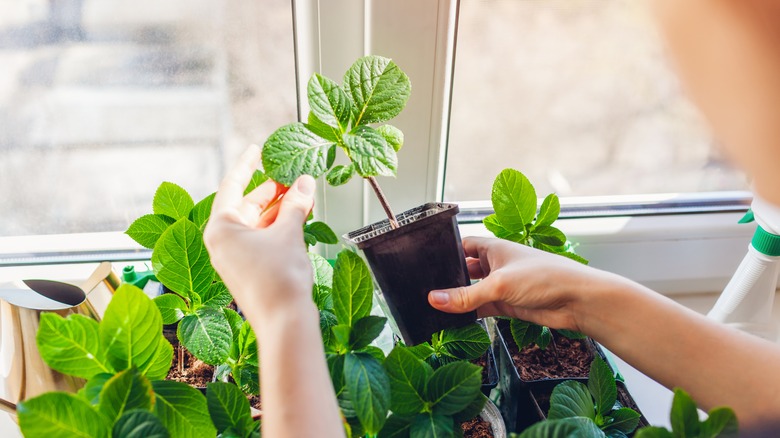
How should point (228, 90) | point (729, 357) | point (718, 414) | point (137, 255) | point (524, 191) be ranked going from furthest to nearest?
point (137, 255) < point (228, 90) < point (524, 191) < point (729, 357) < point (718, 414)

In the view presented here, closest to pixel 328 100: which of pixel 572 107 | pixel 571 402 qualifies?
pixel 571 402

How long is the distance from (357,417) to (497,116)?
596mm

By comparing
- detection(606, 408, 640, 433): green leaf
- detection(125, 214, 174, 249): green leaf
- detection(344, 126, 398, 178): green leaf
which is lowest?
detection(606, 408, 640, 433): green leaf

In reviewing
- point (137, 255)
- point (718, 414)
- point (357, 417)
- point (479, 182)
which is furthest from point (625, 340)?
point (137, 255)

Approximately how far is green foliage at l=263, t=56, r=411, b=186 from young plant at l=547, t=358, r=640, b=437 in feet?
0.95

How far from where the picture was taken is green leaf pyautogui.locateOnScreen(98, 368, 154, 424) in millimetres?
493

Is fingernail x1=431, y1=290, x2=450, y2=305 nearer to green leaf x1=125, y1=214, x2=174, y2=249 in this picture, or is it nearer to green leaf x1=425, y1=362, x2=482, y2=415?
green leaf x1=425, y1=362, x2=482, y2=415

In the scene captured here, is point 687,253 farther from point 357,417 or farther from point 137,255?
point 137,255

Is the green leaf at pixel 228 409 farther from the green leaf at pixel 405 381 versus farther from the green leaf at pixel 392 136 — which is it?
the green leaf at pixel 392 136

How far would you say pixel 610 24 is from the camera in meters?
0.95

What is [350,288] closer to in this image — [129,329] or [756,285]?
[129,329]

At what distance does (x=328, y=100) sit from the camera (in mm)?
641

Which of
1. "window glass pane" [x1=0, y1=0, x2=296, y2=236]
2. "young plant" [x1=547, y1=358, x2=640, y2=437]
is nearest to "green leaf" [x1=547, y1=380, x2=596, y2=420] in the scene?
"young plant" [x1=547, y1=358, x2=640, y2=437]

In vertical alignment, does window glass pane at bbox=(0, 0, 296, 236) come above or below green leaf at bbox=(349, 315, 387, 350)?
above
